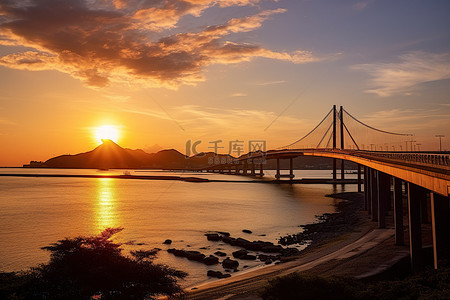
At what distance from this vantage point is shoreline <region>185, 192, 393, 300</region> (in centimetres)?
1844

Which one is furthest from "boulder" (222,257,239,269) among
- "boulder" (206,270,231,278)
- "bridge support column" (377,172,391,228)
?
"bridge support column" (377,172,391,228)

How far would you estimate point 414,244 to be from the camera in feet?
68.4

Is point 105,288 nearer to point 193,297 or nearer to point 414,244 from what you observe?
point 193,297

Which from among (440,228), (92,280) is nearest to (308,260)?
(440,228)

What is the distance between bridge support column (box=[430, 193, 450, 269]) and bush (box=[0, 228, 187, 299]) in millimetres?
14280

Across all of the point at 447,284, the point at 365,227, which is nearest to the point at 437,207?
the point at 447,284

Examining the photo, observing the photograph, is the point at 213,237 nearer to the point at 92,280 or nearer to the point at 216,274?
the point at 216,274

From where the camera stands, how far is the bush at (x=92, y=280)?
59.7ft

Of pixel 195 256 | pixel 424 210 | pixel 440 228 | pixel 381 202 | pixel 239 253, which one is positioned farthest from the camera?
pixel 381 202

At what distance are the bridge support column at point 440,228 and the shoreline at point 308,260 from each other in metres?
6.93

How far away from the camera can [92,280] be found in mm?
20375

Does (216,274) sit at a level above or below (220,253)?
above

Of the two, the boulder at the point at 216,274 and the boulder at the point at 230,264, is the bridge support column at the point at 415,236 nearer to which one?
the boulder at the point at 216,274

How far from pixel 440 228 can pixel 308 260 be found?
10.3 metres
